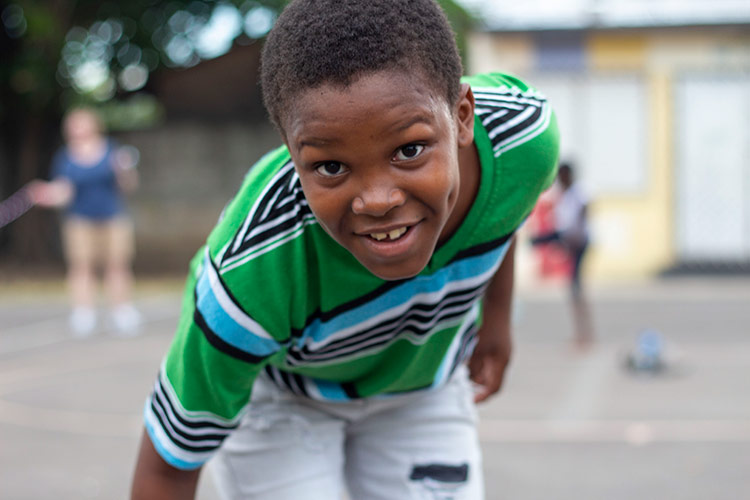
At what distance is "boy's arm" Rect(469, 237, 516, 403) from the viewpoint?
226 centimetres

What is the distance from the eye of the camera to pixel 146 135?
44.1 feet

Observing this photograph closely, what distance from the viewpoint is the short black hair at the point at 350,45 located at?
1.36 meters

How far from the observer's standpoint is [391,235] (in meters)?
1.49

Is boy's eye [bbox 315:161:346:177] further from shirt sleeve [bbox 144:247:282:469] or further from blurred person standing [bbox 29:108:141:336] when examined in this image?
blurred person standing [bbox 29:108:141:336]

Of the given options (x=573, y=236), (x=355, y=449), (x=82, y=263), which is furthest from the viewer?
(x=82, y=263)

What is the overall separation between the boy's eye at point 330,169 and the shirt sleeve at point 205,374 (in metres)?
0.34

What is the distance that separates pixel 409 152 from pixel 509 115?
553 mm

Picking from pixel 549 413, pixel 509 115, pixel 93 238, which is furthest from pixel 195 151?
pixel 509 115

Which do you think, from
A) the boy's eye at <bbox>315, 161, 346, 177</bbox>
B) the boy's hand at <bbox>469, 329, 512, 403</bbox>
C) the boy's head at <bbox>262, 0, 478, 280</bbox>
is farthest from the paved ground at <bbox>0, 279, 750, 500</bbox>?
the boy's eye at <bbox>315, 161, 346, 177</bbox>

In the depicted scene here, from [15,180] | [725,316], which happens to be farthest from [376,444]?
[15,180]

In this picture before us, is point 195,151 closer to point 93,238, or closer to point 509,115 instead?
point 93,238

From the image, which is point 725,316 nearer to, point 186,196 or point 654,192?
point 654,192

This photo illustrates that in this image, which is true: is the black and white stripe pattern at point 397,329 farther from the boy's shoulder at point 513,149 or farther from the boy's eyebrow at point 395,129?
the boy's eyebrow at point 395,129

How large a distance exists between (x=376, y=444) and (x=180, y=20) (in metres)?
12.1
